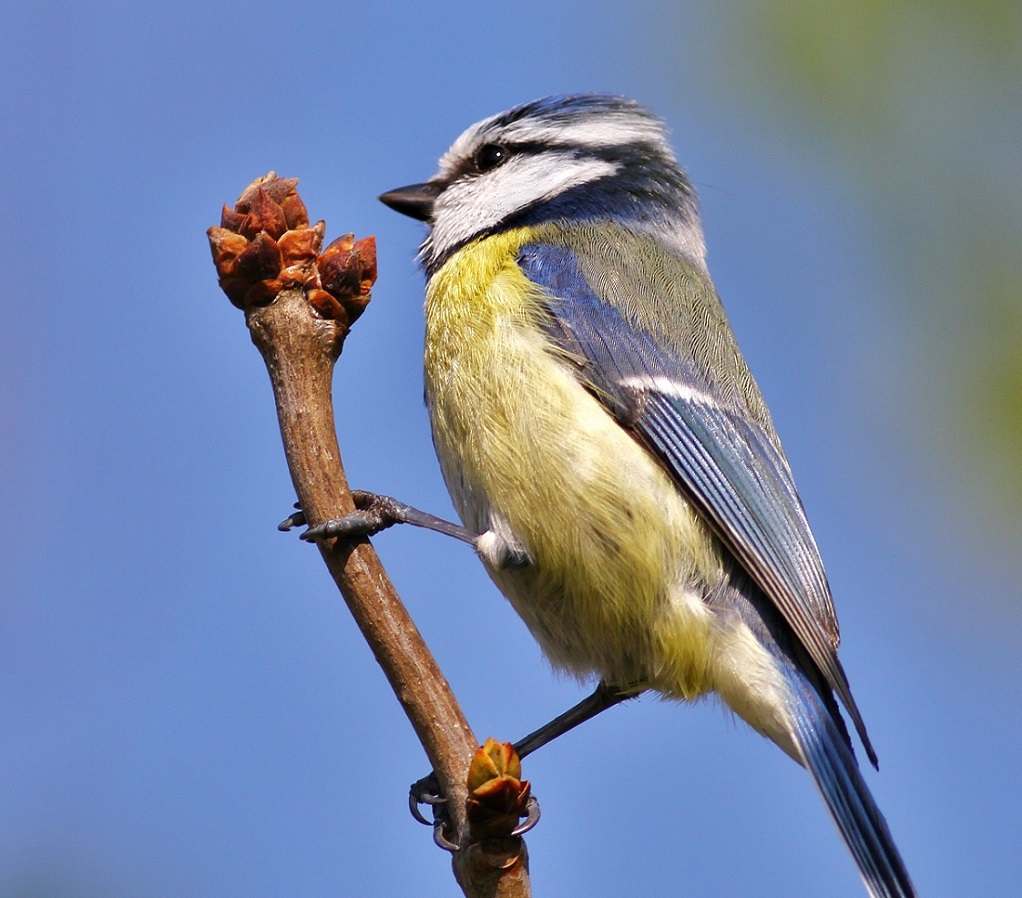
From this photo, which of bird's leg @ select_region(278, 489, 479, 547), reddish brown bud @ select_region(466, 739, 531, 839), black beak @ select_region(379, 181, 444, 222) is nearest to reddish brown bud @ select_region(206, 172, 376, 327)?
bird's leg @ select_region(278, 489, 479, 547)

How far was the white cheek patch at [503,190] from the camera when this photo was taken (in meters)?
3.15

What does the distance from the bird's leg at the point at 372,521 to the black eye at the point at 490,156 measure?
4.18ft

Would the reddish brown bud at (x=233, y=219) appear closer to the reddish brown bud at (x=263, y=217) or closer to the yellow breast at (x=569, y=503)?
the reddish brown bud at (x=263, y=217)

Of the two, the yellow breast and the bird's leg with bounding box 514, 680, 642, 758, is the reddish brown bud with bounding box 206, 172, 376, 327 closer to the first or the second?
the yellow breast

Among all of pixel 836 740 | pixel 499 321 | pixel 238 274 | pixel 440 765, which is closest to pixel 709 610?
pixel 836 740

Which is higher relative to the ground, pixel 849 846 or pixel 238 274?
pixel 238 274

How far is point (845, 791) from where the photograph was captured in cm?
238

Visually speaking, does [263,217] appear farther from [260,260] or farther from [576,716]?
[576,716]

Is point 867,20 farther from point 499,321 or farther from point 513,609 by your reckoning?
point 513,609

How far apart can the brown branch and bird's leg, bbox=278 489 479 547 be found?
0.06ft

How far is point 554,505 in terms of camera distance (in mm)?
2461

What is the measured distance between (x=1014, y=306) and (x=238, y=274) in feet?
5.86

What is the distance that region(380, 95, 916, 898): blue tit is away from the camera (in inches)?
97.4

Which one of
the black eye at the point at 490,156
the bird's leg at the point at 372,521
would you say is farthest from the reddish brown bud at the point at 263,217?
the black eye at the point at 490,156
